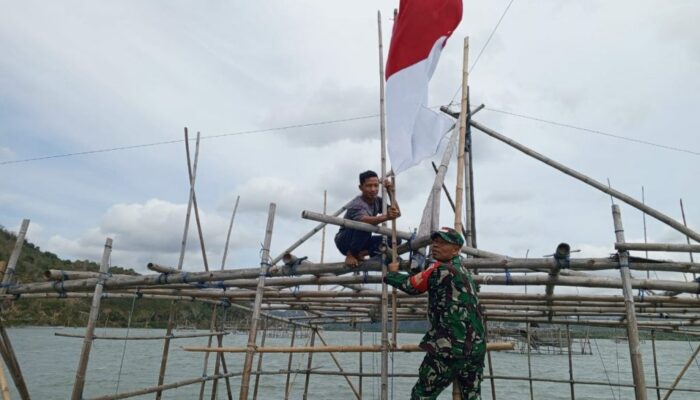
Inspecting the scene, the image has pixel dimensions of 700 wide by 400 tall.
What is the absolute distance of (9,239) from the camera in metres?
59.2

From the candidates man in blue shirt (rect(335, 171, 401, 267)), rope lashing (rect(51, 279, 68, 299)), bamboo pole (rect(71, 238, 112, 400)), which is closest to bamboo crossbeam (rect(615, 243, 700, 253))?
man in blue shirt (rect(335, 171, 401, 267))

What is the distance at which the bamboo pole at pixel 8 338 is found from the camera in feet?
23.2

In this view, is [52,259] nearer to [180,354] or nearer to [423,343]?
[180,354]

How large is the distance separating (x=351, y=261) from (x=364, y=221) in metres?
0.46

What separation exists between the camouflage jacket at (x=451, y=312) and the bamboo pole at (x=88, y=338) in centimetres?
441

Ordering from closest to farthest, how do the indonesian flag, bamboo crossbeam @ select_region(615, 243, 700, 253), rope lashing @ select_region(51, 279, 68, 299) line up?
bamboo crossbeam @ select_region(615, 243, 700, 253)
the indonesian flag
rope lashing @ select_region(51, 279, 68, 299)

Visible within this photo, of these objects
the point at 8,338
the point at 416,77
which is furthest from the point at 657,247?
the point at 8,338

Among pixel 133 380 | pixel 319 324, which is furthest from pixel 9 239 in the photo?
pixel 319 324

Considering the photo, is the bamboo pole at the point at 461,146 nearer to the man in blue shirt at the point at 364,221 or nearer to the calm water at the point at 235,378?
the man in blue shirt at the point at 364,221

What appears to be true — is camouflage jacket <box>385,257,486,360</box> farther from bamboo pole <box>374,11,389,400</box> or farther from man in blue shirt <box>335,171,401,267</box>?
man in blue shirt <box>335,171,401,267</box>

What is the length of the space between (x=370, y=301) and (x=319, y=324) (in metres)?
4.33

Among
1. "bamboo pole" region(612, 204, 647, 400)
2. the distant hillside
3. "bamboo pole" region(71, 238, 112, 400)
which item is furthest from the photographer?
the distant hillside

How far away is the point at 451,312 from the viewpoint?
149 inches

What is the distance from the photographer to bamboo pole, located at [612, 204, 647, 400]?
151 inches
